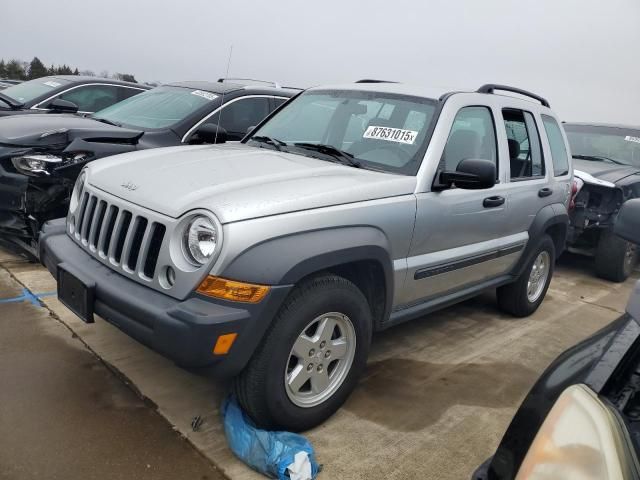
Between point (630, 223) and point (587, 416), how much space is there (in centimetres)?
85

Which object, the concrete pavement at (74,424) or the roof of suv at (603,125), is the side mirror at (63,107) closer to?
the concrete pavement at (74,424)

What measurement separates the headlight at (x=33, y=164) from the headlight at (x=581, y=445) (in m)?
4.20

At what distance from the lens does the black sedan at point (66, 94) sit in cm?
654

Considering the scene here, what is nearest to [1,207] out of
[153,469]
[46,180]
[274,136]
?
[46,180]

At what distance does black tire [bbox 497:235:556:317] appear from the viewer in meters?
4.51

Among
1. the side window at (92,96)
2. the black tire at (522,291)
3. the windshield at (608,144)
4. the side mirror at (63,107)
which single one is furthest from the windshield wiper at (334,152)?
the windshield at (608,144)

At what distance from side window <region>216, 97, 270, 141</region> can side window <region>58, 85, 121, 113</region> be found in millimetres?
2576

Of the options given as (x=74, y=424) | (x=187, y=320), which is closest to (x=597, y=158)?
(x=187, y=320)

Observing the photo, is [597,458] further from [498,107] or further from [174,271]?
[498,107]

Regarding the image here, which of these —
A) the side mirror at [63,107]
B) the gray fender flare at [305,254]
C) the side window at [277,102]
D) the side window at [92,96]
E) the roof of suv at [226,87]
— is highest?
the roof of suv at [226,87]

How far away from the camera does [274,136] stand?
385 centimetres

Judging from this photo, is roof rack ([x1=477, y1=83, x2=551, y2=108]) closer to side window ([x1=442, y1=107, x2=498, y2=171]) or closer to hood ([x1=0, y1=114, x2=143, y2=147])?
side window ([x1=442, y1=107, x2=498, y2=171])

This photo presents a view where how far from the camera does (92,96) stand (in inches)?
284

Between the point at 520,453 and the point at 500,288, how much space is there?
341 centimetres
